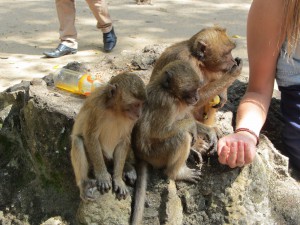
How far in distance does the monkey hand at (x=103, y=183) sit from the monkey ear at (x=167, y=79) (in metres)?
0.72

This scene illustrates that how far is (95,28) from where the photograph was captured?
10.1 metres

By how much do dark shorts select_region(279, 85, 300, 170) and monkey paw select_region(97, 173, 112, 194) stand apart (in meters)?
1.39

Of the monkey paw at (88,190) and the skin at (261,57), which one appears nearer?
the monkey paw at (88,190)

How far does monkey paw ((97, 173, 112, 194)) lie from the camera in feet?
10.5

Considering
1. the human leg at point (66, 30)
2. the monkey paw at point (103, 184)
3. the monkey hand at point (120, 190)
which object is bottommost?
the human leg at point (66, 30)

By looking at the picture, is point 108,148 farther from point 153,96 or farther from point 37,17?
point 37,17

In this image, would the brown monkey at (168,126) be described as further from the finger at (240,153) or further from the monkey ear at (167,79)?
the finger at (240,153)

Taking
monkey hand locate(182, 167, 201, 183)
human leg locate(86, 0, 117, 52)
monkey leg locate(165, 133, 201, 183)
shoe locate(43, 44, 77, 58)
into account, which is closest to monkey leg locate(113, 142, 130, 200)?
monkey leg locate(165, 133, 201, 183)

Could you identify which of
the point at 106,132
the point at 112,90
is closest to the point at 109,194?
the point at 106,132

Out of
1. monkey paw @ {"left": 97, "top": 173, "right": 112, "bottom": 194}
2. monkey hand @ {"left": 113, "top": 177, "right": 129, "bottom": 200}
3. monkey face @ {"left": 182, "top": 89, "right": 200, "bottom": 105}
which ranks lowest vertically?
monkey hand @ {"left": 113, "top": 177, "right": 129, "bottom": 200}

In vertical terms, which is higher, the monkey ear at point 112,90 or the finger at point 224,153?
the monkey ear at point 112,90

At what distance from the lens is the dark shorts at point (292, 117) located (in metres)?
3.58

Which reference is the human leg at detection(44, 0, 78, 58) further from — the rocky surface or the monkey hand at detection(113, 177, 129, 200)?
the monkey hand at detection(113, 177, 129, 200)

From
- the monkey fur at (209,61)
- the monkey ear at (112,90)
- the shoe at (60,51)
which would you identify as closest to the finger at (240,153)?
the monkey fur at (209,61)
